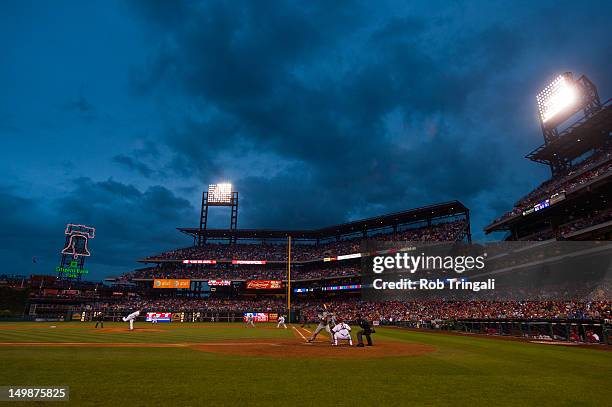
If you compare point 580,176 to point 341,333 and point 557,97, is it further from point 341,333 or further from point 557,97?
point 341,333

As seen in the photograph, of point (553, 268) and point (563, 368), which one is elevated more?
point (553, 268)

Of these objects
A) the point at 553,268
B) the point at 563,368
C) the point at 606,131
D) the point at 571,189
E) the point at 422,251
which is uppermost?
the point at 606,131

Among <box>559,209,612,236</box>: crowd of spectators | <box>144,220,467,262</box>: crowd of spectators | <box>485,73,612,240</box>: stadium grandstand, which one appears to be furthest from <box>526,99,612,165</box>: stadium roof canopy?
<box>144,220,467,262</box>: crowd of spectators

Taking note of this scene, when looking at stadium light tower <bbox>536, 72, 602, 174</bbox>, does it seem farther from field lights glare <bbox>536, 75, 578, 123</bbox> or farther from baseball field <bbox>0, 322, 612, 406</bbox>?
baseball field <bbox>0, 322, 612, 406</bbox>

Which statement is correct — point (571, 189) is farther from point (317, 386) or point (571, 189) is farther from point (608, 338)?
point (317, 386)

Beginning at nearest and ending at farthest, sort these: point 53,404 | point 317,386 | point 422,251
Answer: point 53,404 < point 317,386 < point 422,251

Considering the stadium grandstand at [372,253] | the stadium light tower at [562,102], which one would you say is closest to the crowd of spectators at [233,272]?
the stadium grandstand at [372,253]

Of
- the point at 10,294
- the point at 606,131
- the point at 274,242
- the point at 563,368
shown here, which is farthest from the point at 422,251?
the point at 10,294

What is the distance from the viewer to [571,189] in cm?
3772

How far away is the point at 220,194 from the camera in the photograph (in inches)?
3236

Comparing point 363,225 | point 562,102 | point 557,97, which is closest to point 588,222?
point 562,102

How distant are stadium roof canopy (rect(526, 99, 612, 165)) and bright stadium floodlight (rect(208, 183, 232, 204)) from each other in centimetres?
5736

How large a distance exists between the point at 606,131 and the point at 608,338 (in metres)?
38.6

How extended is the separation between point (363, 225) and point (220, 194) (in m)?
32.6
